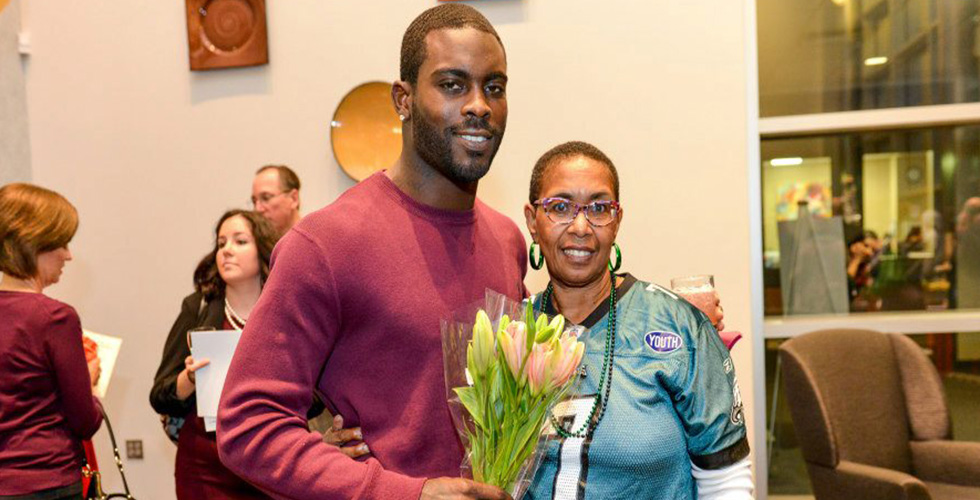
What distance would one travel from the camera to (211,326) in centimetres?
280

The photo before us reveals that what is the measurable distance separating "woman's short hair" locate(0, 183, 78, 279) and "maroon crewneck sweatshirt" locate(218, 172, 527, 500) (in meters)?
1.52

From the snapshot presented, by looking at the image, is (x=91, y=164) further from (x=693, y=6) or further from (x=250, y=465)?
(x=250, y=465)

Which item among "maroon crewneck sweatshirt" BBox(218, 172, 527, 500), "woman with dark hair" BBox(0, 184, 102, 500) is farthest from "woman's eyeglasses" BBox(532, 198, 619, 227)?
"woman with dark hair" BBox(0, 184, 102, 500)

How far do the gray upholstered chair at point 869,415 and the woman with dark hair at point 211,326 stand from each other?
2108 millimetres

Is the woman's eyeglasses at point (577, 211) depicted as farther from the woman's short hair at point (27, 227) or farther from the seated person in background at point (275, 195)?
the seated person in background at point (275, 195)

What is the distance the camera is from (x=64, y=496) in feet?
8.23

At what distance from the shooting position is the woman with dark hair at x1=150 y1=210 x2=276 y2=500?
2.68m

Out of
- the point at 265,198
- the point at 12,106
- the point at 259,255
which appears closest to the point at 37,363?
the point at 259,255

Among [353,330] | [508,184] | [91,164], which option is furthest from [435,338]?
[91,164]

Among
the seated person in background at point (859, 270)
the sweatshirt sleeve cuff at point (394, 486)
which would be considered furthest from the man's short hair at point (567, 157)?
the seated person in background at point (859, 270)

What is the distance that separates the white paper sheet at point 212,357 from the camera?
246 centimetres

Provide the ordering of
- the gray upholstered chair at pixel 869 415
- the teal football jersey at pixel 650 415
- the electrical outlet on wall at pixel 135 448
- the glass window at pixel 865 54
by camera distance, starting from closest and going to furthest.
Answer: the teal football jersey at pixel 650 415 → the gray upholstered chair at pixel 869 415 → the glass window at pixel 865 54 → the electrical outlet on wall at pixel 135 448

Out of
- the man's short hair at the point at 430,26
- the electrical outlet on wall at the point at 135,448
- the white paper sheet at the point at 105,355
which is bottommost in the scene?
the electrical outlet on wall at the point at 135,448

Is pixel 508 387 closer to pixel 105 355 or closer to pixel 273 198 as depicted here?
pixel 105 355
